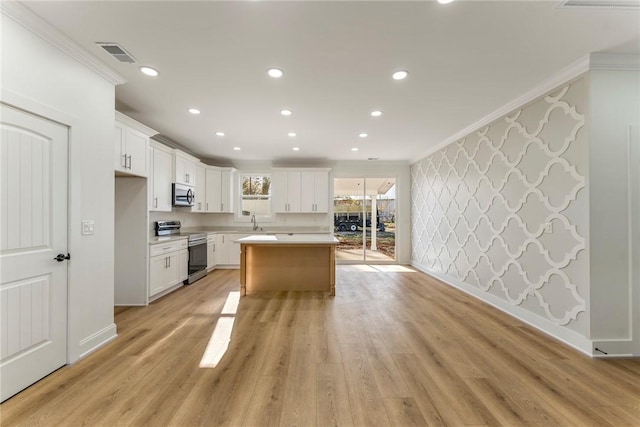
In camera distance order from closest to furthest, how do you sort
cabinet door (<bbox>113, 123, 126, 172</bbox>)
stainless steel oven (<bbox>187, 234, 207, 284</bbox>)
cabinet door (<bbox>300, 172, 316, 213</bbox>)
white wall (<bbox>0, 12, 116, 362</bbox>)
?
white wall (<bbox>0, 12, 116, 362</bbox>)
cabinet door (<bbox>113, 123, 126, 172</bbox>)
stainless steel oven (<bbox>187, 234, 207, 284</bbox>)
cabinet door (<bbox>300, 172, 316, 213</bbox>)

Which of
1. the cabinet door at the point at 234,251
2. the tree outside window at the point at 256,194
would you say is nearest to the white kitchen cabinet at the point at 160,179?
the cabinet door at the point at 234,251

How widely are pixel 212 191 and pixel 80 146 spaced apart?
13.0ft

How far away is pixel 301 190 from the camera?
661cm

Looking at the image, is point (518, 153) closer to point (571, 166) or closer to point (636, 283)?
point (571, 166)

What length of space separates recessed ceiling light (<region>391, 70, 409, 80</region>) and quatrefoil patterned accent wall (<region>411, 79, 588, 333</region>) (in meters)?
1.60

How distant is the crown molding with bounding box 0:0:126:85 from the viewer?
6.01ft

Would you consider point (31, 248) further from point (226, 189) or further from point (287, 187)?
point (287, 187)

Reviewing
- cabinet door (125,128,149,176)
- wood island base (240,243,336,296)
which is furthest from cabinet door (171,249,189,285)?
cabinet door (125,128,149,176)

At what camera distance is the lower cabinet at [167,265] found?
3895 millimetres

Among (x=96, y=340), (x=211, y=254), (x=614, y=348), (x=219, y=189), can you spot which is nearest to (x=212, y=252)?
(x=211, y=254)

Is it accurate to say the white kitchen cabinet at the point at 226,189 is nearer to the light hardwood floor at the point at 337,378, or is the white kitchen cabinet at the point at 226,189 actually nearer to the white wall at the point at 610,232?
the light hardwood floor at the point at 337,378

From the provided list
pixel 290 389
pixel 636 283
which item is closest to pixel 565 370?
pixel 636 283

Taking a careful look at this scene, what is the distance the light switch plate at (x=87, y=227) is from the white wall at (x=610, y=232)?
453 centimetres

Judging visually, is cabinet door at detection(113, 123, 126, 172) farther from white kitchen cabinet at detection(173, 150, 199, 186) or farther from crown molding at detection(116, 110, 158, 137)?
white kitchen cabinet at detection(173, 150, 199, 186)
